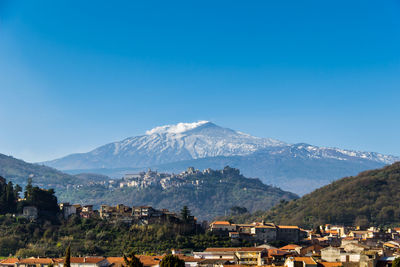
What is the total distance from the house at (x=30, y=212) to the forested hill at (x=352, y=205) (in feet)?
176

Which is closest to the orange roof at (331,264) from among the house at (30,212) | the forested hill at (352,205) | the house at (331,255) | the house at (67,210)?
the house at (331,255)

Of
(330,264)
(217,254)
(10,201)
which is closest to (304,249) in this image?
(217,254)

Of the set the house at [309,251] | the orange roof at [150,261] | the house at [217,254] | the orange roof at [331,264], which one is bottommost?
the orange roof at [150,261]

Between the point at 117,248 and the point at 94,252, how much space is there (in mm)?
3204

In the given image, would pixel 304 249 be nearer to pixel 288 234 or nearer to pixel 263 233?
pixel 263 233

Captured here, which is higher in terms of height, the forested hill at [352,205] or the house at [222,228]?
the forested hill at [352,205]

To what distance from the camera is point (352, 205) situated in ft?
413

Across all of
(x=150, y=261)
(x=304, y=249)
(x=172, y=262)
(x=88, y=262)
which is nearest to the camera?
(x=172, y=262)

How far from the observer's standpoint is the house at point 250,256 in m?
62.2

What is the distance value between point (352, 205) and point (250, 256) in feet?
219

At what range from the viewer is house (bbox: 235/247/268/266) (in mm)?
62156

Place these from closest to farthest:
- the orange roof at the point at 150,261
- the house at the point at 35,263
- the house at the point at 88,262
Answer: the orange roof at the point at 150,261 → the house at the point at 88,262 → the house at the point at 35,263

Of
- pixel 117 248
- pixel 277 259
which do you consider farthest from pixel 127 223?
pixel 277 259

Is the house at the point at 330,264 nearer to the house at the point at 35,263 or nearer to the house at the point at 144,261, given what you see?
the house at the point at 144,261
